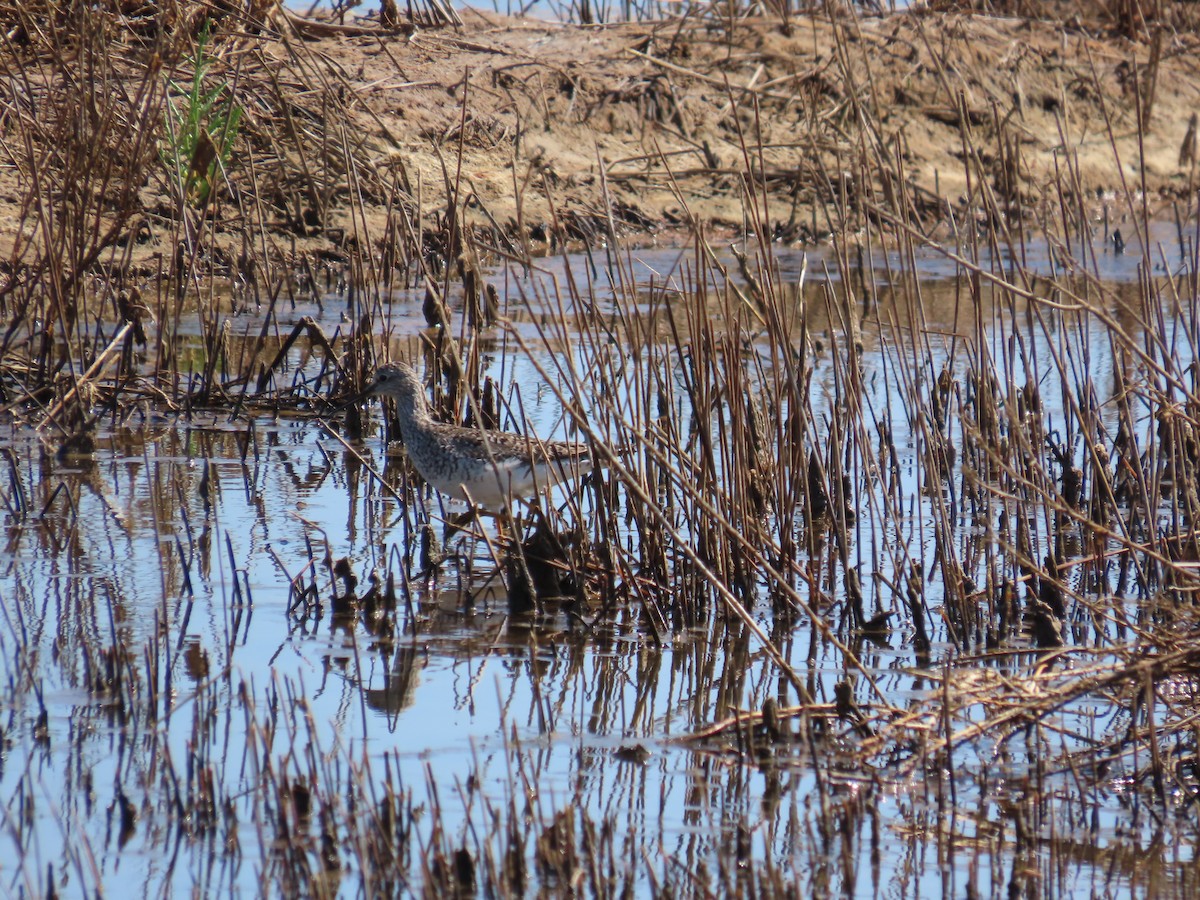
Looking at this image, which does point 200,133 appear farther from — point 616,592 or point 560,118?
point 616,592

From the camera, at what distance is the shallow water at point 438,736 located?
3537 mm

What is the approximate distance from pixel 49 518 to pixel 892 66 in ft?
31.2

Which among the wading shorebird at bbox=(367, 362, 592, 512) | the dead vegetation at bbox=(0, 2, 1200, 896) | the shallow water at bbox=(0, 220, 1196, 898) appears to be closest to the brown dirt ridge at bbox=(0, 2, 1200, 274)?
the dead vegetation at bbox=(0, 2, 1200, 896)

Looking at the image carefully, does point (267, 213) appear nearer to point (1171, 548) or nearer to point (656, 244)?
point (656, 244)

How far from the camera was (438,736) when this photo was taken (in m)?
4.31

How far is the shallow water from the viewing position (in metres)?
3.54

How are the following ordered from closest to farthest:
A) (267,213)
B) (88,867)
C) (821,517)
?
(88,867) < (821,517) < (267,213)

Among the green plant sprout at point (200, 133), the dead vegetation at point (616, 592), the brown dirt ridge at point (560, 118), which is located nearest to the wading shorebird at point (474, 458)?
the dead vegetation at point (616, 592)

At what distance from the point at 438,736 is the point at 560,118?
27.6ft

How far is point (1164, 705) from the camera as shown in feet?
14.5

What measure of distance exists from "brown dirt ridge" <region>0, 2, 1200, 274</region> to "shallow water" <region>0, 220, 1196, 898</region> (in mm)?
2023

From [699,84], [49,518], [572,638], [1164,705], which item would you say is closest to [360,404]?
[49,518]

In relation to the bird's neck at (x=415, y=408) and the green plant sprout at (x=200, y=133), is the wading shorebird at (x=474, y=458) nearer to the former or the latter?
the bird's neck at (x=415, y=408)

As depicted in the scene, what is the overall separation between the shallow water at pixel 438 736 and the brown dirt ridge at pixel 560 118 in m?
2.02
